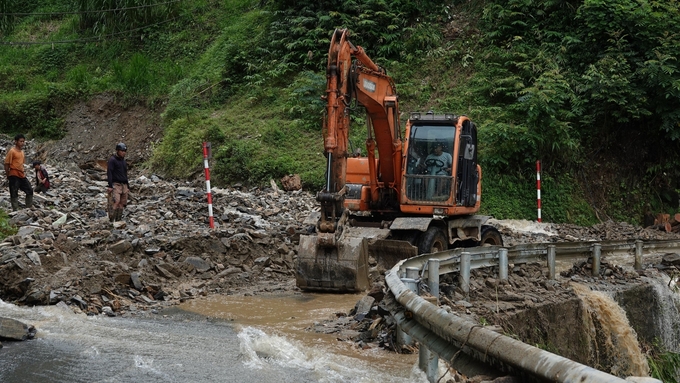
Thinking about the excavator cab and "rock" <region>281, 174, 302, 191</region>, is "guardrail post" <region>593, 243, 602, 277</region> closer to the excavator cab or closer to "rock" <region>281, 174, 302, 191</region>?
the excavator cab

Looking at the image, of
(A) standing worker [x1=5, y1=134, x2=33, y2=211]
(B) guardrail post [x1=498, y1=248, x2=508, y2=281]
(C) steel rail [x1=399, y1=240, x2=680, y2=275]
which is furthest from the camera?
(A) standing worker [x1=5, y1=134, x2=33, y2=211]

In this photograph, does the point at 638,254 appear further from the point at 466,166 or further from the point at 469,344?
the point at 469,344

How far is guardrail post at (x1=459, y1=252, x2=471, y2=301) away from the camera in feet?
33.1

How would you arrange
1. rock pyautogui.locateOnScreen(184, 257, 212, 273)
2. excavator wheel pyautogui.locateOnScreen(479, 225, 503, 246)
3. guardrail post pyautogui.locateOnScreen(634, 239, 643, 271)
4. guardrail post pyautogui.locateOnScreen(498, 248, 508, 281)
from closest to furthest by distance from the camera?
guardrail post pyautogui.locateOnScreen(498, 248, 508, 281) < rock pyautogui.locateOnScreen(184, 257, 212, 273) < guardrail post pyautogui.locateOnScreen(634, 239, 643, 271) < excavator wheel pyautogui.locateOnScreen(479, 225, 503, 246)

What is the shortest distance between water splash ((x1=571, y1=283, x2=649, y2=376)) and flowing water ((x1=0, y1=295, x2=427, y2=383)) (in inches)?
177

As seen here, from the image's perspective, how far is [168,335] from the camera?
8.05m

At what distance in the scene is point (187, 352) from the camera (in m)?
7.20

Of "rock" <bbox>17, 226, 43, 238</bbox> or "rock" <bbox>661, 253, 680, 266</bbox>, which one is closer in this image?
"rock" <bbox>17, 226, 43, 238</bbox>

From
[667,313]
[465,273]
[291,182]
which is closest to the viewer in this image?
[465,273]

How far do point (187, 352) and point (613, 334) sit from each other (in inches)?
277

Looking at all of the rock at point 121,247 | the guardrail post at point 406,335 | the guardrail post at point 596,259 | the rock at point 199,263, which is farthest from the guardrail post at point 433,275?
the guardrail post at point 596,259

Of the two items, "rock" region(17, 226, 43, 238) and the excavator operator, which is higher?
the excavator operator

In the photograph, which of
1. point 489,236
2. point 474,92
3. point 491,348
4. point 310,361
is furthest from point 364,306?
point 474,92

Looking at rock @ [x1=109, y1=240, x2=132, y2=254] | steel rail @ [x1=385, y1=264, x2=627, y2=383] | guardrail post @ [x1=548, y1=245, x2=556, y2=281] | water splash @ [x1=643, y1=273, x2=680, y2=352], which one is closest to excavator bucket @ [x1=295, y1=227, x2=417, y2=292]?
rock @ [x1=109, y1=240, x2=132, y2=254]
